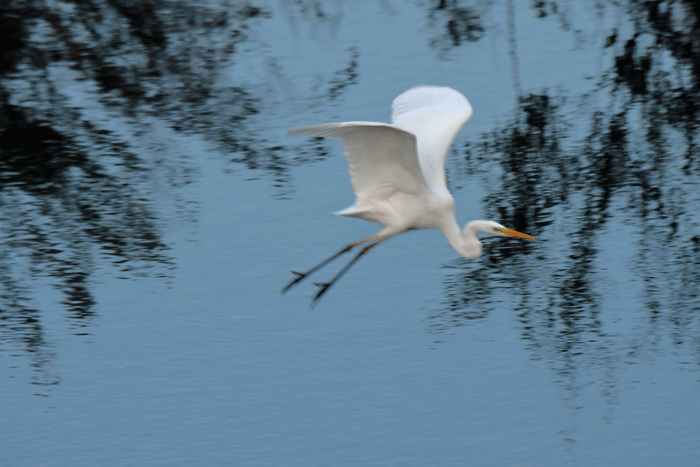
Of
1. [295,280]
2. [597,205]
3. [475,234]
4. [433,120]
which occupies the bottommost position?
[597,205]

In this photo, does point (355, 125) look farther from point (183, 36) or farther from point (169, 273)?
point (183, 36)

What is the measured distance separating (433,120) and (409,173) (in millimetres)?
794

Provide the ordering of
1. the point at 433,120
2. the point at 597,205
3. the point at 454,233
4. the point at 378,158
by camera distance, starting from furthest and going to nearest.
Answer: the point at 597,205 < the point at 433,120 < the point at 454,233 < the point at 378,158

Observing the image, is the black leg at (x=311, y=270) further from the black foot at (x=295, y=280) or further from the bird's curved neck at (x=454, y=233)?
the bird's curved neck at (x=454, y=233)

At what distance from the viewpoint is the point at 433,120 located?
18.4 feet

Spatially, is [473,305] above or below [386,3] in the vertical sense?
below

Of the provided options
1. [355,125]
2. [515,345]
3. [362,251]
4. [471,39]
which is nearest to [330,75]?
[471,39]

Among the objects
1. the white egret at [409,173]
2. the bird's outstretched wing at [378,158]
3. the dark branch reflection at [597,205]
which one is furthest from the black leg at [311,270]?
the dark branch reflection at [597,205]

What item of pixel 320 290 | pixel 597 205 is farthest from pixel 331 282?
pixel 597 205

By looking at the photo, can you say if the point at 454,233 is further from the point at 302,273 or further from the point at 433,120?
the point at 302,273

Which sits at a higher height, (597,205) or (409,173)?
(409,173)

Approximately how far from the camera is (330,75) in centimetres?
760

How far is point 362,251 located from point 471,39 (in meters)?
3.05

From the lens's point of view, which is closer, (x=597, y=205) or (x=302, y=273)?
(x=302, y=273)
